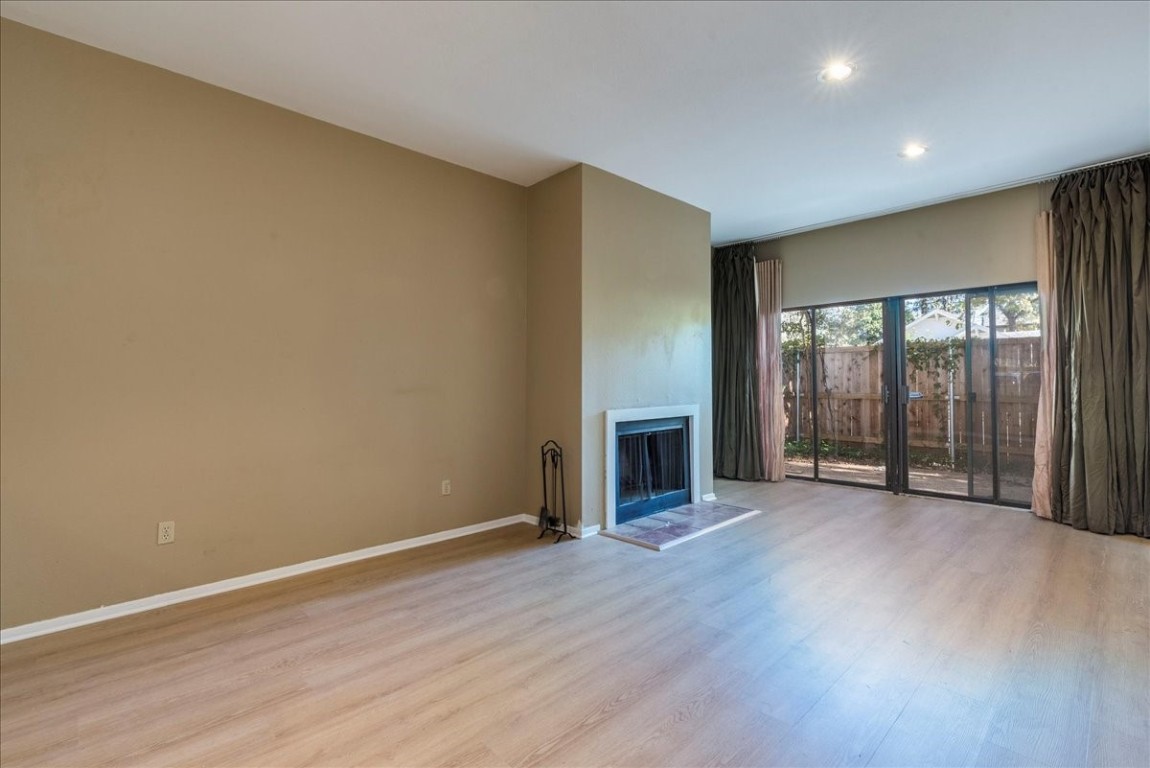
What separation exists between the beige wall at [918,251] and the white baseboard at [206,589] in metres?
4.74

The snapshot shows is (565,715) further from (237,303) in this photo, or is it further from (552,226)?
(552,226)

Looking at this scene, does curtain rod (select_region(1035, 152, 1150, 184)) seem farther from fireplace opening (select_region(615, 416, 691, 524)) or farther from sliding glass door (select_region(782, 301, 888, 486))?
fireplace opening (select_region(615, 416, 691, 524))

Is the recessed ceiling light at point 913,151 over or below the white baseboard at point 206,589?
over

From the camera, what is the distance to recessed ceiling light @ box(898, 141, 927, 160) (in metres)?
3.67

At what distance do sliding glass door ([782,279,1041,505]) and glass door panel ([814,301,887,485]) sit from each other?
0.01m

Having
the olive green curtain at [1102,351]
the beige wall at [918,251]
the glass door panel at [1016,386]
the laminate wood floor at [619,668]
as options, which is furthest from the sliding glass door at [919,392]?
the laminate wood floor at [619,668]

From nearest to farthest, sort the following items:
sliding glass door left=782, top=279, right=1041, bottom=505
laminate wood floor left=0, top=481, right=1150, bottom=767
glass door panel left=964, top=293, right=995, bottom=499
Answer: laminate wood floor left=0, top=481, right=1150, bottom=767
sliding glass door left=782, top=279, right=1041, bottom=505
glass door panel left=964, top=293, right=995, bottom=499

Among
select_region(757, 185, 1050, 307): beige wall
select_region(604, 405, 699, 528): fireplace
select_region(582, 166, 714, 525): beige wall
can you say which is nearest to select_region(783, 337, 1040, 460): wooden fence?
select_region(757, 185, 1050, 307): beige wall

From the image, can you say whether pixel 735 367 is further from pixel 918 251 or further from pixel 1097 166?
pixel 1097 166

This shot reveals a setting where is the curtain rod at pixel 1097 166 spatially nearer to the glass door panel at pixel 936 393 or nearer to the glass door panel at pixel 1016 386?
the glass door panel at pixel 1016 386

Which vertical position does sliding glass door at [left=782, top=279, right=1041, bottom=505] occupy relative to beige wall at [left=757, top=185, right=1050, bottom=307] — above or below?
below

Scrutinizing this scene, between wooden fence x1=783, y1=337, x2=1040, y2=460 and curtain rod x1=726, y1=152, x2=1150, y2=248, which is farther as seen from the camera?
wooden fence x1=783, y1=337, x2=1040, y2=460

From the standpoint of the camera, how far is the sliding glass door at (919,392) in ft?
15.3

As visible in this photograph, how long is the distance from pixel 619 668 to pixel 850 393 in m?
4.73
